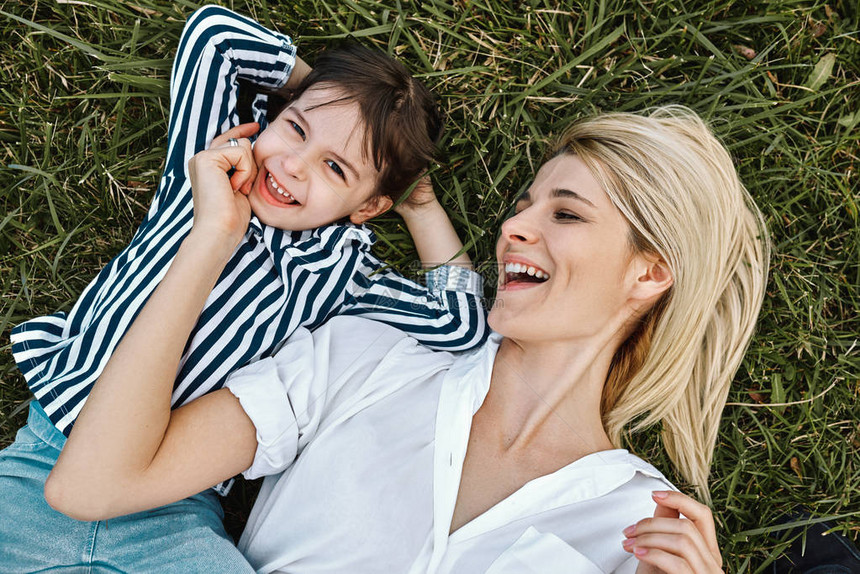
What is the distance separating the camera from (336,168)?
195 centimetres

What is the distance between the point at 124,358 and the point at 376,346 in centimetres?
69

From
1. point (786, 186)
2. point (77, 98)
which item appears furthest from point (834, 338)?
point (77, 98)

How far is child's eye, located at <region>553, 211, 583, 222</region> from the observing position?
1.77 m

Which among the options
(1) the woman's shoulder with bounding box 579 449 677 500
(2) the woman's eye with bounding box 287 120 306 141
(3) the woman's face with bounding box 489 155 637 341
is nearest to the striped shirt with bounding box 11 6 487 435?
(2) the woman's eye with bounding box 287 120 306 141

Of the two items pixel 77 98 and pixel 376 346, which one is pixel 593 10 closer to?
pixel 376 346

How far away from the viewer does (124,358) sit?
5.23ft

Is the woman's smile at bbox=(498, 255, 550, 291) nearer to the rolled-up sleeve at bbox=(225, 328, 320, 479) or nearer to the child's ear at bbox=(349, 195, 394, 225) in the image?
the child's ear at bbox=(349, 195, 394, 225)

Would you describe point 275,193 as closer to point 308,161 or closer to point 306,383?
point 308,161

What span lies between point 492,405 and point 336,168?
878 mm

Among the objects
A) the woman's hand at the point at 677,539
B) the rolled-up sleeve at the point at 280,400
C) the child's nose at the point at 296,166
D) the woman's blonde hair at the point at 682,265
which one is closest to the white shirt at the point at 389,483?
the rolled-up sleeve at the point at 280,400

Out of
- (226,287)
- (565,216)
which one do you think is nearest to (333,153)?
(226,287)

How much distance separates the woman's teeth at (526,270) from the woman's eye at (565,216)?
0.53 ft

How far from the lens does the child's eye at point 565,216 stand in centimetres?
177

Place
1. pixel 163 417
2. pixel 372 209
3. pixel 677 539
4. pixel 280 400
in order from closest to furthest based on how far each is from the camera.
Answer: pixel 677 539
pixel 163 417
pixel 280 400
pixel 372 209
